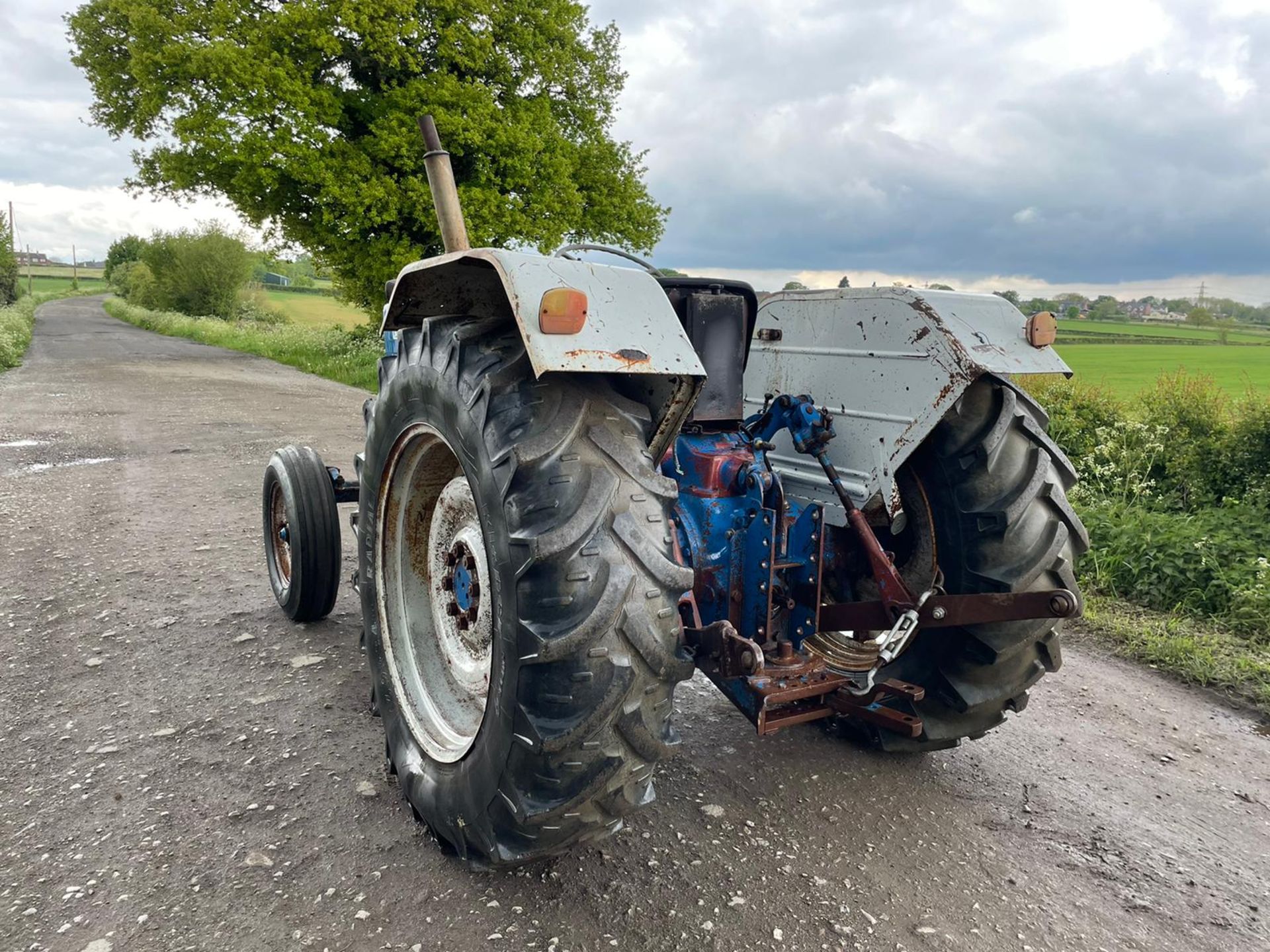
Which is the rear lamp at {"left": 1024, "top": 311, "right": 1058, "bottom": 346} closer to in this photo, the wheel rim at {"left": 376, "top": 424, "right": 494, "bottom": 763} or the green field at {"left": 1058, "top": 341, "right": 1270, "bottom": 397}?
the wheel rim at {"left": 376, "top": 424, "right": 494, "bottom": 763}

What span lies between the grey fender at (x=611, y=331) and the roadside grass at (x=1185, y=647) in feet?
10.1

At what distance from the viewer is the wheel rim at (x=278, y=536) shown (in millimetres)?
3984

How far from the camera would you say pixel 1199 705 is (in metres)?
3.52

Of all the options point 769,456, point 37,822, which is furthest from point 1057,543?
point 37,822

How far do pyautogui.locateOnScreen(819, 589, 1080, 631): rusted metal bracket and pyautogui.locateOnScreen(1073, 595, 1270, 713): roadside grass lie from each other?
203 centimetres

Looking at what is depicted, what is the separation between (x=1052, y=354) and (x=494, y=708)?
6.12 ft

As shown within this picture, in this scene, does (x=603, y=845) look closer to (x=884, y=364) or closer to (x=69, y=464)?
(x=884, y=364)

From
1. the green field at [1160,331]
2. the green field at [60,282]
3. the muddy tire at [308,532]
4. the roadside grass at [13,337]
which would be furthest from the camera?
the green field at [60,282]

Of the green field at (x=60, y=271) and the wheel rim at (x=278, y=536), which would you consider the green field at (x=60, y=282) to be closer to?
the green field at (x=60, y=271)

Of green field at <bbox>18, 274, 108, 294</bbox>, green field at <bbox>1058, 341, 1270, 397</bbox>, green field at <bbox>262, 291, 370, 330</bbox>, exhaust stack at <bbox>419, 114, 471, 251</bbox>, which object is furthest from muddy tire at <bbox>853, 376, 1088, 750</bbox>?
green field at <bbox>18, 274, 108, 294</bbox>

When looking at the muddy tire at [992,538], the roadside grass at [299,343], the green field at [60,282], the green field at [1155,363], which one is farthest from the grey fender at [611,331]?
the green field at [60,282]

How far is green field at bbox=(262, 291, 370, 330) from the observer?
3709 centimetres

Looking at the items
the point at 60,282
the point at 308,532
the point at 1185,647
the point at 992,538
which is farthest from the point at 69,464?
the point at 60,282

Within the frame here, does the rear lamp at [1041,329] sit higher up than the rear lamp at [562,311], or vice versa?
the rear lamp at [1041,329]
